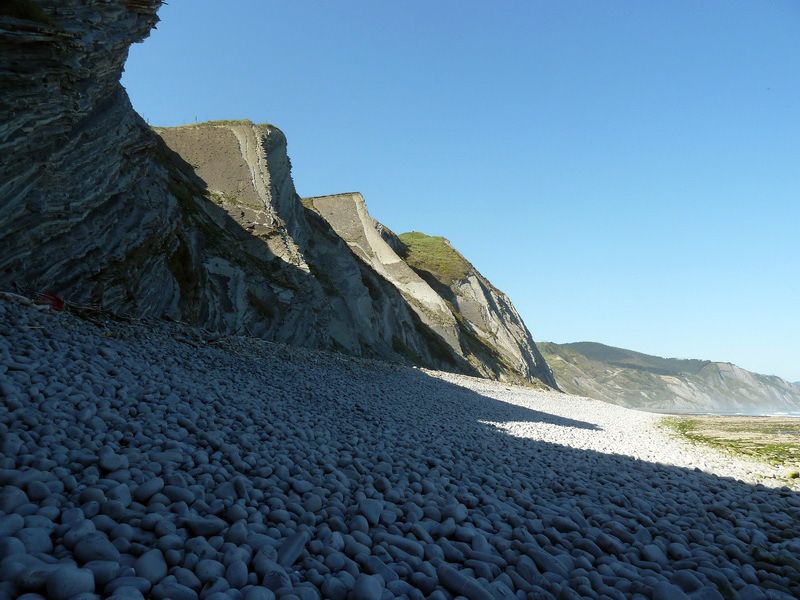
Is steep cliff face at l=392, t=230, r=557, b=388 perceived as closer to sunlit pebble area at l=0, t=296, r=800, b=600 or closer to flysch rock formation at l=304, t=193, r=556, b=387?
flysch rock formation at l=304, t=193, r=556, b=387

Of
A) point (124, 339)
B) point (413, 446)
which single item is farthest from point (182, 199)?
point (413, 446)

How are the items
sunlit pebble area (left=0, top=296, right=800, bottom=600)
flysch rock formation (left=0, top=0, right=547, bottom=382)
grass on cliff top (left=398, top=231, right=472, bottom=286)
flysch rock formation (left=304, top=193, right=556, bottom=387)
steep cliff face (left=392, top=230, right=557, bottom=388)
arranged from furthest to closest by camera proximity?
grass on cliff top (left=398, top=231, right=472, bottom=286) < steep cliff face (left=392, top=230, right=557, bottom=388) < flysch rock formation (left=304, top=193, right=556, bottom=387) < flysch rock formation (left=0, top=0, right=547, bottom=382) < sunlit pebble area (left=0, top=296, right=800, bottom=600)

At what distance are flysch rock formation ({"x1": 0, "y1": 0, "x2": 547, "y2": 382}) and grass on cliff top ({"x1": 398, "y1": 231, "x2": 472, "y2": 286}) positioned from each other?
99.2 ft

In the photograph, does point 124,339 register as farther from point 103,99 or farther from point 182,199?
point 182,199

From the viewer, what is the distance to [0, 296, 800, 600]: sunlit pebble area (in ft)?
9.57

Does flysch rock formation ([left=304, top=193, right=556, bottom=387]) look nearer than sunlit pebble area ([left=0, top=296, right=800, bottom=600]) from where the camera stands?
No

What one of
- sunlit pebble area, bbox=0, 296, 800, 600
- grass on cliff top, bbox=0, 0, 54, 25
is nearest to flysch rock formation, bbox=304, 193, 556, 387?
grass on cliff top, bbox=0, 0, 54, 25

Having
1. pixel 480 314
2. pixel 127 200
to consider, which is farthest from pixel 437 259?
pixel 127 200

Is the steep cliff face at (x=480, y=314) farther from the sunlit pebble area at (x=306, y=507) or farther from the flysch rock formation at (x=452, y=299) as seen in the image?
the sunlit pebble area at (x=306, y=507)

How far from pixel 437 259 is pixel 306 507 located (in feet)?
192

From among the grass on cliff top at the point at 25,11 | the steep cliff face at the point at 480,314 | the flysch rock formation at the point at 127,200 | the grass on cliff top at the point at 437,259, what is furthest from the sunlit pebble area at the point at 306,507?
the grass on cliff top at the point at 437,259

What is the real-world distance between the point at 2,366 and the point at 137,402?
1623 millimetres

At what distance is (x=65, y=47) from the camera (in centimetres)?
1114

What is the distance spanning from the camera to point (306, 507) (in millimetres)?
4242
